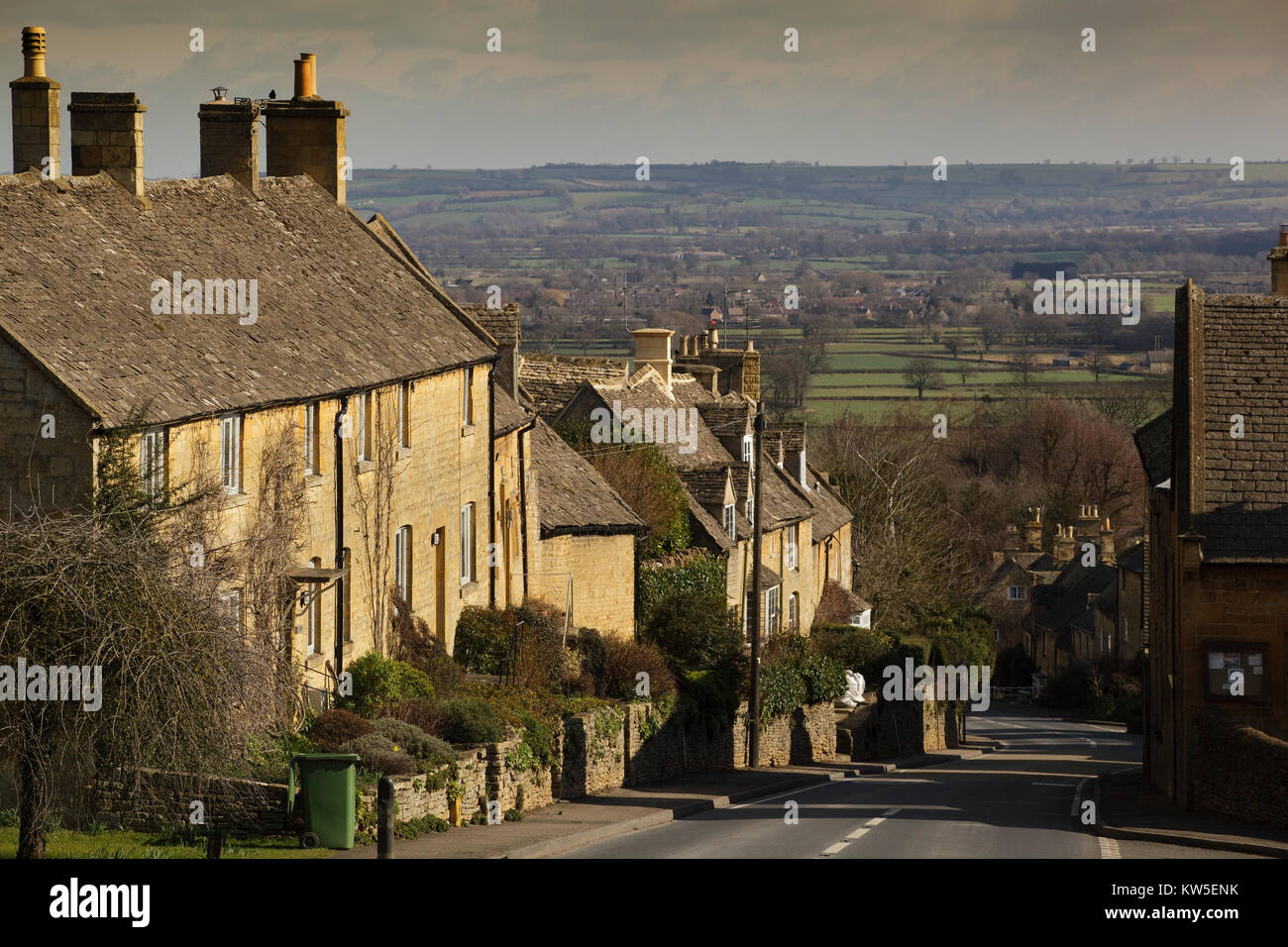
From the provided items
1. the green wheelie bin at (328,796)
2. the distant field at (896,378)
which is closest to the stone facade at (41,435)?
the green wheelie bin at (328,796)

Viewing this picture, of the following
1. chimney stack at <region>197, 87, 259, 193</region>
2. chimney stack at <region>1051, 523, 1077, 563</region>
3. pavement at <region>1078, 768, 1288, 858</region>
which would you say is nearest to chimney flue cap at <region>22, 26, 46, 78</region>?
chimney stack at <region>197, 87, 259, 193</region>

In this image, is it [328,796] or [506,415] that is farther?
[506,415]

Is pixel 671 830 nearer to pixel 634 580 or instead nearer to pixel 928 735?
pixel 634 580

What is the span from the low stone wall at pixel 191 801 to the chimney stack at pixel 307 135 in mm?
17406

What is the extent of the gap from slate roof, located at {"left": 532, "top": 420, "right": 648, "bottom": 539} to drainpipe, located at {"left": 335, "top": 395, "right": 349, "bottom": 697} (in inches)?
406

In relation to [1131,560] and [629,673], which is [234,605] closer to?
[629,673]

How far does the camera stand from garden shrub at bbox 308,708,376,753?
23109 mm

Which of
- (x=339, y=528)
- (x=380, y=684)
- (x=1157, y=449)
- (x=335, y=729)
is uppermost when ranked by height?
(x=1157, y=449)

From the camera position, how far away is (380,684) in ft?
88.3

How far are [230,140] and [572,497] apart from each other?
12349mm

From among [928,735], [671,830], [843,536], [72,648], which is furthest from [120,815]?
[843,536]

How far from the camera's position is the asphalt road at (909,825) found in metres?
21.3

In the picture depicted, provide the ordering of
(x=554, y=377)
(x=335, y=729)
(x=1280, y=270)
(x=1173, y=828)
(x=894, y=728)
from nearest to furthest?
(x=335, y=729) → (x=1173, y=828) → (x=1280, y=270) → (x=554, y=377) → (x=894, y=728)

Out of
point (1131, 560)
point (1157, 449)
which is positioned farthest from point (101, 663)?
point (1131, 560)
